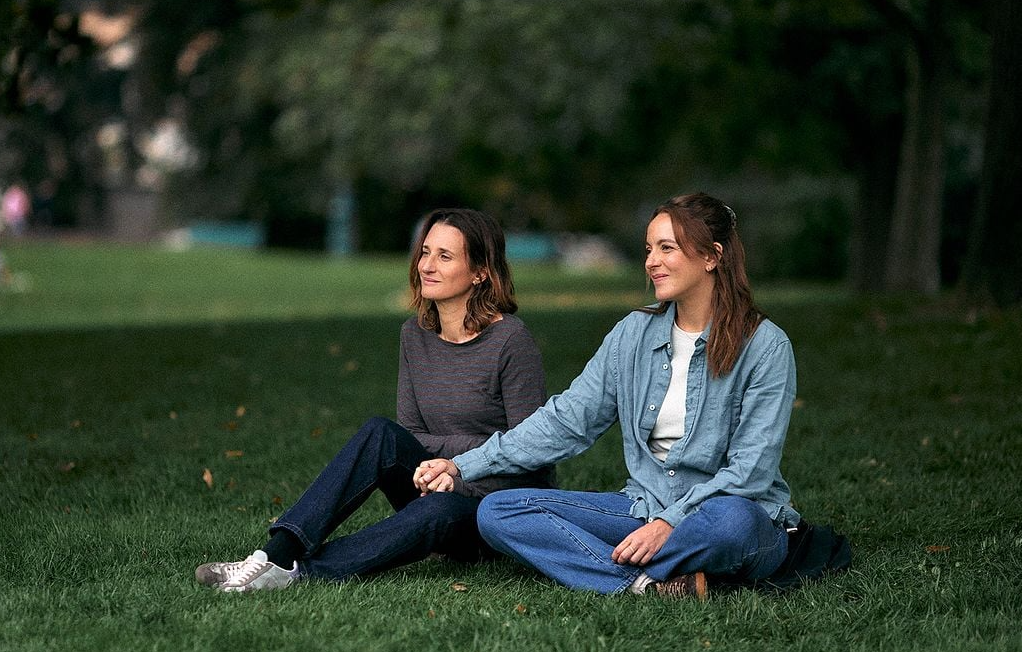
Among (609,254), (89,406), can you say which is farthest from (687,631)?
(609,254)

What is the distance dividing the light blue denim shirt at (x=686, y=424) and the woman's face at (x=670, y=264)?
186 mm

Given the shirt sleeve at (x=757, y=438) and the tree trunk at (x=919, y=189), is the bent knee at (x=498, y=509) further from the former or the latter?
the tree trunk at (x=919, y=189)

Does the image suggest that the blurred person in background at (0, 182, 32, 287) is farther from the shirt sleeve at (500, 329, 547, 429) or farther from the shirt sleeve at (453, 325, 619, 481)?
the shirt sleeve at (453, 325, 619, 481)

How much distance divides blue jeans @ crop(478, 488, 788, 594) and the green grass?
0.10 meters

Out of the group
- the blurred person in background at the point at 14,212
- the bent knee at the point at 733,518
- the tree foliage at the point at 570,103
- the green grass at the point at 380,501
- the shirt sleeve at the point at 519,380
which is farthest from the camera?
the blurred person in background at the point at 14,212

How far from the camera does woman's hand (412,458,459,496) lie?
16.6 ft

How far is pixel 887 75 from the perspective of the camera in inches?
760

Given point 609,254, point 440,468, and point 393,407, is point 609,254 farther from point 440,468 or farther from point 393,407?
point 440,468

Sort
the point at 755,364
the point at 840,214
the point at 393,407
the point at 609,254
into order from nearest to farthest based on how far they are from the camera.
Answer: the point at 755,364, the point at 393,407, the point at 840,214, the point at 609,254

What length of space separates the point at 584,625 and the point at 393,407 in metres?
4.75

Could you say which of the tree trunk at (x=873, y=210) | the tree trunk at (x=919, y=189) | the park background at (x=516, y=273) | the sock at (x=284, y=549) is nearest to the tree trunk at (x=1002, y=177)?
the park background at (x=516, y=273)

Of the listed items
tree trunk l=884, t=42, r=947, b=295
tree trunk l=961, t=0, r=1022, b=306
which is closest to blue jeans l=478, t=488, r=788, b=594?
tree trunk l=961, t=0, r=1022, b=306

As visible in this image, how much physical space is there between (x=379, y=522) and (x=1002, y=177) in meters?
8.02

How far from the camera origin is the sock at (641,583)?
489 centimetres
